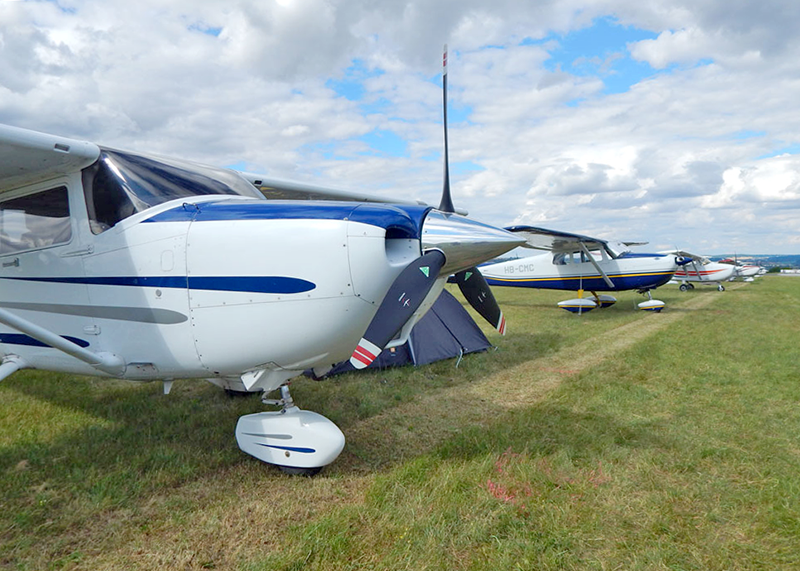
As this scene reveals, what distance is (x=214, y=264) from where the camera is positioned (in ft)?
10.5

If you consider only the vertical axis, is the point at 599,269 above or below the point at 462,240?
below

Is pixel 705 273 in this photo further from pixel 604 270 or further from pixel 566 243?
pixel 566 243

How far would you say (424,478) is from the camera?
11.7 feet

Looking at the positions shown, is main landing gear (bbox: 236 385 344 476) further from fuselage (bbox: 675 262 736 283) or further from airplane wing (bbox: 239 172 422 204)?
fuselage (bbox: 675 262 736 283)

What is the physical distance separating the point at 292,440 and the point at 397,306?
1433 mm

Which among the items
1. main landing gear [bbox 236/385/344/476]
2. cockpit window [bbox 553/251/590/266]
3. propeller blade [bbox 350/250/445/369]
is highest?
propeller blade [bbox 350/250/445/369]

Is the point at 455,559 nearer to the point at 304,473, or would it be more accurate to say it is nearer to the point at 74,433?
the point at 304,473

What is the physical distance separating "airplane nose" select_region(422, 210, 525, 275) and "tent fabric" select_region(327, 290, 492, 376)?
3.68 metres

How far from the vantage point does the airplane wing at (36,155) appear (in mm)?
3266

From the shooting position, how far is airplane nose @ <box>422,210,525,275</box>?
318 cm

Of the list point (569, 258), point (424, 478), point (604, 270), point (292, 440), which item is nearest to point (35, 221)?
point (292, 440)

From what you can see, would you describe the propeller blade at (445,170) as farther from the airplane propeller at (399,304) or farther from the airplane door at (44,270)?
the airplane door at (44,270)

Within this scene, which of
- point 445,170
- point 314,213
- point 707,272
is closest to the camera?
point 314,213

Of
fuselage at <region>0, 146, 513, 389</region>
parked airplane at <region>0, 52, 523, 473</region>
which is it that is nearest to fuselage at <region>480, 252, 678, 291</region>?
parked airplane at <region>0, 52, 523, 473</region>
